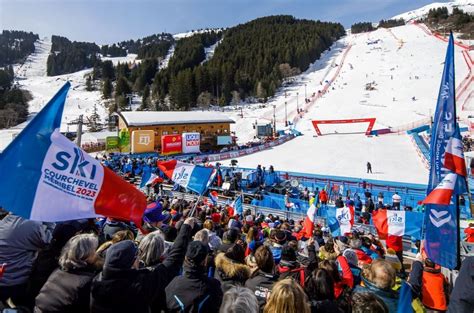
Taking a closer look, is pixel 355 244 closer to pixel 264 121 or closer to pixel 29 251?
pixel 29 251

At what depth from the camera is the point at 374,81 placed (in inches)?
2945

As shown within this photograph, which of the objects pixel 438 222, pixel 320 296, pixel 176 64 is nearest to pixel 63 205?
pixel 320 296

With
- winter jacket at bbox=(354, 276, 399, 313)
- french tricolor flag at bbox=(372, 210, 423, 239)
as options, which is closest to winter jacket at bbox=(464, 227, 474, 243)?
french tricolor flag at bbox=(372, 210, 423, 239)

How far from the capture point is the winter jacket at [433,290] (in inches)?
157

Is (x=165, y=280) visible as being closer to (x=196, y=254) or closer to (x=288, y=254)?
(x=196, y=254)

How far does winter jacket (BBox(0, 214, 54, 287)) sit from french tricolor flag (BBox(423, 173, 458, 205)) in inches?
175

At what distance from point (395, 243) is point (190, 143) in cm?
2884

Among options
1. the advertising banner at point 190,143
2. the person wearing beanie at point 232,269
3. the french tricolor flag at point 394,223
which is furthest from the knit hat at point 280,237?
the advertising banner at point 190,143

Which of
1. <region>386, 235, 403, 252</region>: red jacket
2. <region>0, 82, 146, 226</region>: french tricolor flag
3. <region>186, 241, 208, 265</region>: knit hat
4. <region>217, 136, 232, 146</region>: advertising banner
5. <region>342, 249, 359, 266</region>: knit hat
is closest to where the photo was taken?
<region>186, 241, 208, 265</region>: knit hat

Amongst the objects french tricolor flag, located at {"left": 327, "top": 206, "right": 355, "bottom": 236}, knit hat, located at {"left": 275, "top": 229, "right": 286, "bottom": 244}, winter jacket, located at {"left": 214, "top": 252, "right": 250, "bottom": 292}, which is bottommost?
french tricolor flag, located at {"left": 327, "top": 206, "right": 355, "bottom": 236}

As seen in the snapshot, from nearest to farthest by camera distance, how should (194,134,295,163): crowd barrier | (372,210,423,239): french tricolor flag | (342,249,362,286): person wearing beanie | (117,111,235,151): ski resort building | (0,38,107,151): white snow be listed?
1. (342,249,362,286): person wearing beanie
2. (372,210,423,239): french tricolor flag
3. (194,134,295,163): crowd barrier
4. (117,111,235,151): ski resort building
5. (0,38,107,151): white snow

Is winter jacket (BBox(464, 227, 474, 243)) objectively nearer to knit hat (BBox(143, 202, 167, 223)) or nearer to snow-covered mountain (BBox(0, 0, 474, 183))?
knit hat (BBox(143, 202, 167, 223))

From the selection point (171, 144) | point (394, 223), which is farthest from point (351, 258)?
point (171, 144)

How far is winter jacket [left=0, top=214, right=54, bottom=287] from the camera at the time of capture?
10.2ft
